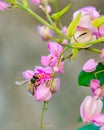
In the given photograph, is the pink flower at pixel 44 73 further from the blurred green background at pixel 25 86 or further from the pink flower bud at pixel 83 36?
the blurred green background at pixel 25 86

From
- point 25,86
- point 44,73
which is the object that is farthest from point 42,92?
point 25,86

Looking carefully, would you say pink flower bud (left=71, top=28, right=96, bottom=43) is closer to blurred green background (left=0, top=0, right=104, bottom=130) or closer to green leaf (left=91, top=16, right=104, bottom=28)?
green leaf (left=91, top=16, right=104, bottom=28)

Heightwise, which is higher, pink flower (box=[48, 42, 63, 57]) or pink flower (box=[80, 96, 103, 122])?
pink flower (box=[48, 42, 63, 57])

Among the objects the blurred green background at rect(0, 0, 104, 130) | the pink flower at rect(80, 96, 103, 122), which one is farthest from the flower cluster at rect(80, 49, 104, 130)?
the blurred green background at rect(0, 0, 104, 130)


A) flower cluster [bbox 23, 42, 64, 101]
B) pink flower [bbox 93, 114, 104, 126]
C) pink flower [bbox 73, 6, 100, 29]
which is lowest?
pink flower [bbox 93, 114, 104, 126]

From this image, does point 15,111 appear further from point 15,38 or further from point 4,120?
point 15,38

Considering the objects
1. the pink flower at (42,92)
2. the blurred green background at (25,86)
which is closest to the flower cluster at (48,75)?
the pink flower at (42,92)
